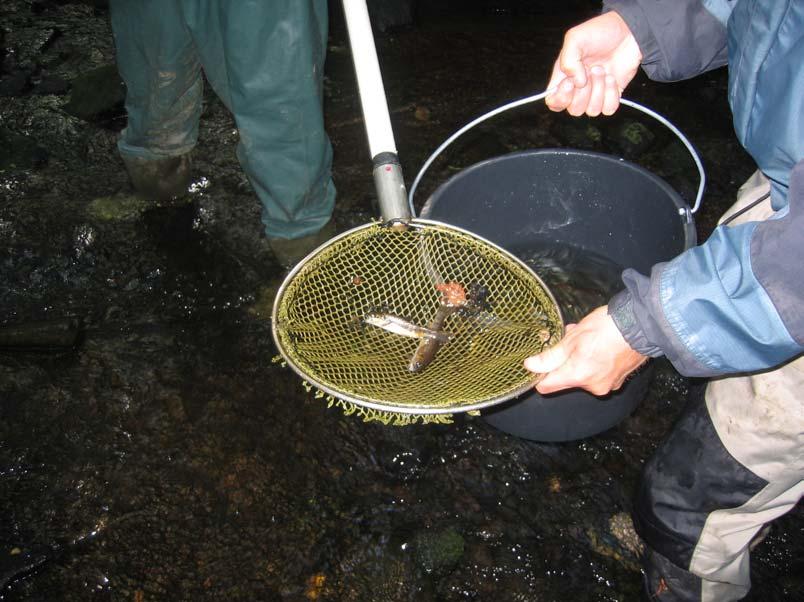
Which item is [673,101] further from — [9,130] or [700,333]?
[9,130]

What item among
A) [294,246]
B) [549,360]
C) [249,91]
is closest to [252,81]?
[249,91]

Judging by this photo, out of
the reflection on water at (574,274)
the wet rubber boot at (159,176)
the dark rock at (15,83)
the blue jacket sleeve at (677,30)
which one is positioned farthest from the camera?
the dark rock at (15,83)

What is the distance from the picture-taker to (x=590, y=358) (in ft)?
4.77

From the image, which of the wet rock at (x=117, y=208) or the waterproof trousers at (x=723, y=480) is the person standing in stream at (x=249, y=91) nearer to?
the wet rock at (x=117, y=208)

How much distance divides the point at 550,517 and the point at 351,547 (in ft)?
2.36

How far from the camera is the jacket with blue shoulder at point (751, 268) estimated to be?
118 centimetres

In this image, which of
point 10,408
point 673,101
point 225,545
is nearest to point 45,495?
point 10,408

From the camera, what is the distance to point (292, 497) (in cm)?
215

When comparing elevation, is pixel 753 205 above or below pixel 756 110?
below

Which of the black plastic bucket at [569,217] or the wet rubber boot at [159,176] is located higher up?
the black plastic bucket at [569,217]

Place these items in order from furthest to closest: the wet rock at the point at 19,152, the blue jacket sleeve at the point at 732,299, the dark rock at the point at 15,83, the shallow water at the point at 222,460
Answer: the dark rock at the point at 15,83, the wet rock at the point at 19,152, the shallow water at the point at 222,460, the blue jacket sleeve at the point at 732,299

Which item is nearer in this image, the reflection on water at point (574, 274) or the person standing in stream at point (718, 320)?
the person standing in stream at point (718, 320)

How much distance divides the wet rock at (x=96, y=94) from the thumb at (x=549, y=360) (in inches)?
130

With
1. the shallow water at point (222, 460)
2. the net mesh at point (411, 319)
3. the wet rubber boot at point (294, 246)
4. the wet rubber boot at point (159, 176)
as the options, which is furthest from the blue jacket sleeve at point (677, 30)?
the wet rubber boot at point (159, 176)
